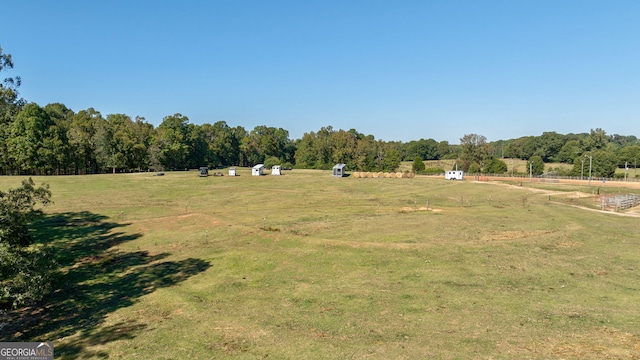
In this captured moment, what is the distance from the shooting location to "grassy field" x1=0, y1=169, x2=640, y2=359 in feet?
43.9

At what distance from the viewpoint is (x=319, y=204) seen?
53.5m

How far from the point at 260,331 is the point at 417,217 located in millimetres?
29728

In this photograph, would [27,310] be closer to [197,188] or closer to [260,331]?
[260,331]

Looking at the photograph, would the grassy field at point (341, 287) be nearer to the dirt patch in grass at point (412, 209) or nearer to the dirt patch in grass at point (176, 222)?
the dirt patch in grass at point (176, 222)

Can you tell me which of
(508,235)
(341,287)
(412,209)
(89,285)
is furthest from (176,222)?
(508,235)

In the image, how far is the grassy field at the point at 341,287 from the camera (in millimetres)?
13383

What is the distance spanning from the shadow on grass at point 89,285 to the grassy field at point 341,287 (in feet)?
0.35

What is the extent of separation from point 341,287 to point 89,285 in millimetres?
15607

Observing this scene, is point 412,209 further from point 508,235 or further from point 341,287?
point 341,287

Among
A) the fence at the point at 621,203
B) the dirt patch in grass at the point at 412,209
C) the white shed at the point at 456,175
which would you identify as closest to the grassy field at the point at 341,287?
the dirt patch in grass at the point at 412,209

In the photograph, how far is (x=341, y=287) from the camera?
1942 cm

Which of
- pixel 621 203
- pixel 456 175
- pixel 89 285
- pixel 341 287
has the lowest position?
pixel 89 285

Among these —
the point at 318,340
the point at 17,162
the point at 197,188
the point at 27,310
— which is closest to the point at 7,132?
the point at 17,162

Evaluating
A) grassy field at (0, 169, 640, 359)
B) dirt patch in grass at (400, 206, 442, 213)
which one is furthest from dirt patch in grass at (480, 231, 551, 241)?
dirt patch in grass at (400, 206, 442, 213)
